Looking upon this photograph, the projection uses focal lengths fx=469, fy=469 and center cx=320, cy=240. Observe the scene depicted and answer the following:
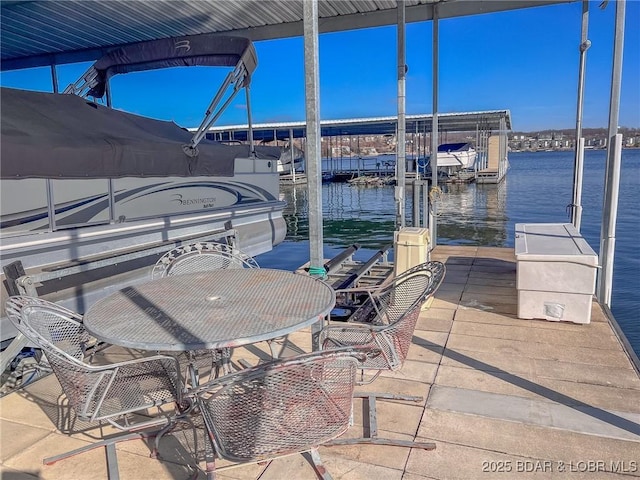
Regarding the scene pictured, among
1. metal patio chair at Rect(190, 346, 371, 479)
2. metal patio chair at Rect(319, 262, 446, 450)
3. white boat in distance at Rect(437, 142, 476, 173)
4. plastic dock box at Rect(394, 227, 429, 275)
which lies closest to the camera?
metal patio chair at Rect(190, 346, 371, 479)

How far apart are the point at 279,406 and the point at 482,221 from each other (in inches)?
568

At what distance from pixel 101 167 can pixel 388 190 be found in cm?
2438

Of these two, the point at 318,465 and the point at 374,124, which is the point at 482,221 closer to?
the point at 374,124

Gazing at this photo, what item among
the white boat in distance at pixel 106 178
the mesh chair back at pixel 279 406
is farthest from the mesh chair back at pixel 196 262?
the mesh chair back at pixel 279 406

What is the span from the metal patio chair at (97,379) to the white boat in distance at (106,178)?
2.42ft

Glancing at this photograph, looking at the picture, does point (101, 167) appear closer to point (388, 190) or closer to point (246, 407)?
point (246, 407)

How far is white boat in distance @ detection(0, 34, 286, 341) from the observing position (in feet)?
10.3

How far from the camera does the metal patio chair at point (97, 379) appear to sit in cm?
179

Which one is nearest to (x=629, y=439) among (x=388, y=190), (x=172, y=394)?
(x=172, y=394)

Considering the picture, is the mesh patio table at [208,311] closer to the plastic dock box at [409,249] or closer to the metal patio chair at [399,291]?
the metal patio chair at [399,291]

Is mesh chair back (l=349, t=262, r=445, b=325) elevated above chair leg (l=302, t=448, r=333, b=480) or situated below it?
above

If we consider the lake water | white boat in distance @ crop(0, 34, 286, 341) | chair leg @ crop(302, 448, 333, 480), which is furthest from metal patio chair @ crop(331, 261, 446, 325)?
the lake water

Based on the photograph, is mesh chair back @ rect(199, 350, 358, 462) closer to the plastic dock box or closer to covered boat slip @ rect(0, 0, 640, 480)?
covered boat slip @ rect(0, 0, 640, 480)

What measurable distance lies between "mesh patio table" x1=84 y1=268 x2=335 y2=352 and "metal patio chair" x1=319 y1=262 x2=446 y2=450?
30 cm
